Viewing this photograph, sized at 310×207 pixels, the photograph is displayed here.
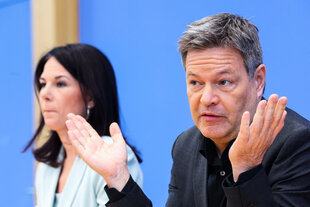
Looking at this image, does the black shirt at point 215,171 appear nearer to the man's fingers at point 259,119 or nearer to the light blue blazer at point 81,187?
the man's fingers at point 259,119

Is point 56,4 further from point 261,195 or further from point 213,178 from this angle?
point 261,195

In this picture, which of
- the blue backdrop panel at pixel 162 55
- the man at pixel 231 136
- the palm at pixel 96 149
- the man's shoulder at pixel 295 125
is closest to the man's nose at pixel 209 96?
the man at pixel 231 136

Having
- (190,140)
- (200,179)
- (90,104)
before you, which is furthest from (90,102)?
(200,179)

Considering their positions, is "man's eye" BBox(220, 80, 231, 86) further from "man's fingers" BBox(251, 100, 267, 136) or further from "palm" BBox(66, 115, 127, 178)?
"palm" BBox(66, 115, 127, 178)

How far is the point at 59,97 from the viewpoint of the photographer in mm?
2271

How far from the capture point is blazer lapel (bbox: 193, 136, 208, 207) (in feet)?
5.52

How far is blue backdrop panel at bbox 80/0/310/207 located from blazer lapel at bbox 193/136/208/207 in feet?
1.97

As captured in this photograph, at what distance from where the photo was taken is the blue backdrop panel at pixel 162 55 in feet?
6.89

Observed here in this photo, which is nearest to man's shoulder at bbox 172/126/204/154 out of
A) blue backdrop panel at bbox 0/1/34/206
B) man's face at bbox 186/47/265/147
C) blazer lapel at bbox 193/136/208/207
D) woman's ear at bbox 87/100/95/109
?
blazer lapel at bbox 193/136/208/207

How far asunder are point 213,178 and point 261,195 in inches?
15.7

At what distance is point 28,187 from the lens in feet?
11.1

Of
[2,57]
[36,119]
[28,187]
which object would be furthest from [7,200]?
[2,57]

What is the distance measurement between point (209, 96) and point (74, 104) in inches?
38.5

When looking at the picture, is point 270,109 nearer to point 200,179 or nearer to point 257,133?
point 257,133
